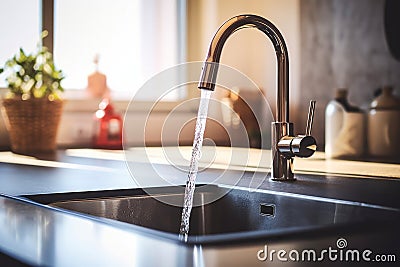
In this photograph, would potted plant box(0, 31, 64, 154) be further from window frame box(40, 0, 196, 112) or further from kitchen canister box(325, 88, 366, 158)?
kitchen canister box(325, 88, 366, 158)

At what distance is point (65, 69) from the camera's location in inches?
93.7

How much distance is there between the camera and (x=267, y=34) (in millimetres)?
1145

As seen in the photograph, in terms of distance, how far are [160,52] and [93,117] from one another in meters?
0.47

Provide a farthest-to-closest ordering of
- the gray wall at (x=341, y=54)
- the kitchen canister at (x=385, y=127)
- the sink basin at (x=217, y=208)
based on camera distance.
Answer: the gray wall at (x=341, y=54) < the kitchen canister at (x=385, y=127) < the sink basin at (x=217, y=208)

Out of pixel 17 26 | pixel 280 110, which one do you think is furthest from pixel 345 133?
pixel 17 26

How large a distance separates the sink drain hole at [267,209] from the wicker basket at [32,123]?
1.10 m

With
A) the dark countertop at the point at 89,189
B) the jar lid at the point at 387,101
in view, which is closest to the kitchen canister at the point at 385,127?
the jar lid at the point at 387,101

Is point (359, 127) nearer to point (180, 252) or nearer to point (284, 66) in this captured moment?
point (284, 66)

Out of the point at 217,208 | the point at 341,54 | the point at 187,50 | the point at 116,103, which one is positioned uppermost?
the point at 187,50

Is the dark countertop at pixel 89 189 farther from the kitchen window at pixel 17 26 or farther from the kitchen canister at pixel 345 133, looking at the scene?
the kitchen window at pixel 17 26

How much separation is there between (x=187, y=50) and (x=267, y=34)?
1525 mm

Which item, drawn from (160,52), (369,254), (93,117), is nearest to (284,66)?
(369,254)

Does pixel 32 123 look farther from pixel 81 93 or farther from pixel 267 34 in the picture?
pixel 267 34

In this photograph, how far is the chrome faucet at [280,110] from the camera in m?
1.07
